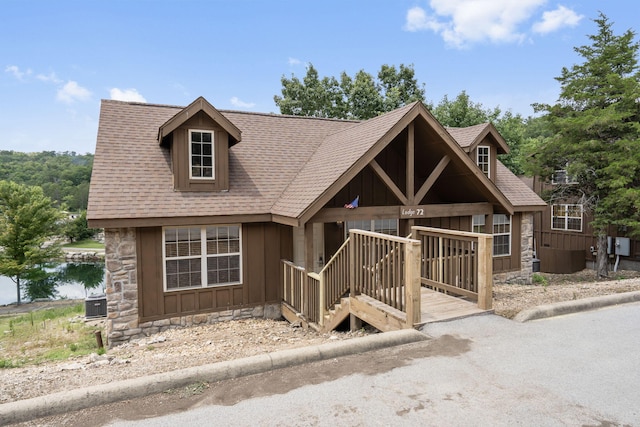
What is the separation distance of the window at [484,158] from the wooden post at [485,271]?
757cm

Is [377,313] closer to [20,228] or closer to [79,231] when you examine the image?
[20,228]

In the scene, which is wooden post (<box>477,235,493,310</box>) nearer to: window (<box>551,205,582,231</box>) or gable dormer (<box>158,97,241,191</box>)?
gable dormer (<box>158,97,241,191</box>)

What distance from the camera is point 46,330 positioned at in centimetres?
1102

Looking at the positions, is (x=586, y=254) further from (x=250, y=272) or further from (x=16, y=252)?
(x=16, y=252)

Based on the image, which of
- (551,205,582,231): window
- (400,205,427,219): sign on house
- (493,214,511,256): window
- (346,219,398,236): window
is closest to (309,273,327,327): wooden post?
(400,205,427,219): sign on house

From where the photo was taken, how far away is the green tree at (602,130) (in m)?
13.8

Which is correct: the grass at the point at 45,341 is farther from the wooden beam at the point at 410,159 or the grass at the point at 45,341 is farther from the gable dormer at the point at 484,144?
the gable dormer at the point at 484,144

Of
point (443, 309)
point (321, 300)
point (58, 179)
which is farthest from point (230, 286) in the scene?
point (58, 179)

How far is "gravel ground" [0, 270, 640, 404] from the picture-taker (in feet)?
14.8

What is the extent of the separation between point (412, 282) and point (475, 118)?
22564 millimetres

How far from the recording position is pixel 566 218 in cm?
2091

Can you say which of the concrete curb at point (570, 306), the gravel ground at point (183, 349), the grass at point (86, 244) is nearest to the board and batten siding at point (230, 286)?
the gravel ground at point (183, 349)

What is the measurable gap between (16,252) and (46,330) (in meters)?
14.7

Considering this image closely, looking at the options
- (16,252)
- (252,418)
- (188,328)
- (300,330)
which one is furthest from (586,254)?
(16,252)
